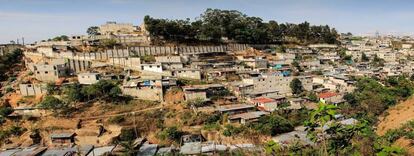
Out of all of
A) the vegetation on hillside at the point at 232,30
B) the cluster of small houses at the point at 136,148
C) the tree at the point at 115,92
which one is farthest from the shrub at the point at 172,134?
the vegetation on hillside at the point at 232,30

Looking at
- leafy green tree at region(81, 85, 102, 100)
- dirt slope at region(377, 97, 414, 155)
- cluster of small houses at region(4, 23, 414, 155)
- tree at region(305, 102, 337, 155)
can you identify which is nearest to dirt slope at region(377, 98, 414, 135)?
dirt slope at region(377, 97, 414, 155)

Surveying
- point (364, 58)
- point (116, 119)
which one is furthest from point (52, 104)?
point (364, 58)

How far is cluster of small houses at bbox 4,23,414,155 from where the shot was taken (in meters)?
30.1

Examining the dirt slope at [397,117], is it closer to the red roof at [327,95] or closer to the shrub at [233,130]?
the red roof at [327,95]

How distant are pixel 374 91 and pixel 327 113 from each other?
2981cm

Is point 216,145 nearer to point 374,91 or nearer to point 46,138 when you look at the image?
point 46,138

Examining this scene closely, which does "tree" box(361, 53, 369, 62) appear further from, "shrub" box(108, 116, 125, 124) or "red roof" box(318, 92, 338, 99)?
"shrub" box(108, 116, 125, 124)

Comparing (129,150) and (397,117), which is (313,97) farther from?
(129,150)

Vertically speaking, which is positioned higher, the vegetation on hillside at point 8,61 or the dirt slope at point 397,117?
the vegetation on hillside at point 8,61

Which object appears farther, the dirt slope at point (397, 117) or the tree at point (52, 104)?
the tree at point (52, 104)

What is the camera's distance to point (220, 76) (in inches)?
1410

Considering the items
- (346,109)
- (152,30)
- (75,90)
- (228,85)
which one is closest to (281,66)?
(228,85)

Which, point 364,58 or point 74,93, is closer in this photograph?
point 74,93

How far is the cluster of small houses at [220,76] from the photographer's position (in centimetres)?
3011
